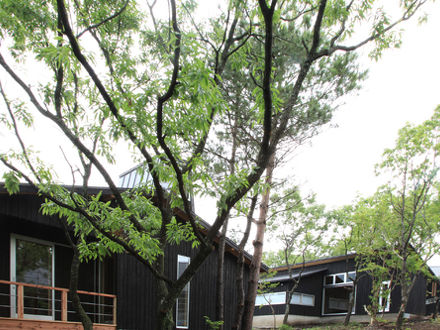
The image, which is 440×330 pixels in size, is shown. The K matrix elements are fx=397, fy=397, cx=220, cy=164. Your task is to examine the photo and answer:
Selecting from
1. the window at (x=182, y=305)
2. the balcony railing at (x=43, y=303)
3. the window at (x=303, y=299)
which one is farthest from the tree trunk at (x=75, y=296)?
the window at (x=303, y=299)

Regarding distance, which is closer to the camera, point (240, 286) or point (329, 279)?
point (240, 286)

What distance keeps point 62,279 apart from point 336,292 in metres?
17.1

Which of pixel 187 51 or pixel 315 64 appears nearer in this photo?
pixel 187 51

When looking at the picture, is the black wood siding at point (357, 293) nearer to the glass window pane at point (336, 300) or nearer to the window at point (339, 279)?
the window at point (339, 279)

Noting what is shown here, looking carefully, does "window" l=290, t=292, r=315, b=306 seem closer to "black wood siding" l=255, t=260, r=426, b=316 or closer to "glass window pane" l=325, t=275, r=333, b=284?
"black wood siding" l=255, t=260, r=426, b=316

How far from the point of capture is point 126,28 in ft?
20.9

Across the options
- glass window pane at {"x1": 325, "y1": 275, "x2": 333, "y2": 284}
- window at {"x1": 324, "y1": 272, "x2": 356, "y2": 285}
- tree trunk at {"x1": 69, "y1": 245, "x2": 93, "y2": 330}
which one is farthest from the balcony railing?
glass window pane at {"x1": 325, "y1": 275, "x2": 333, "y2": 284}

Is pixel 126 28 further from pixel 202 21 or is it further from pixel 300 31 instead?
pixel 300 31

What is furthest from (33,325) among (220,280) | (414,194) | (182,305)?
(414,194)

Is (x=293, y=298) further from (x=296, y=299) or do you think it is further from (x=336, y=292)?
(x=336, y=292)

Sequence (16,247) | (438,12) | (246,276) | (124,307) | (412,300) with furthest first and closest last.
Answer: (412,300)
(246,276)
(124,307)
(16,247)
(438,12)

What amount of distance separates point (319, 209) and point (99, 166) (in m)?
14.8

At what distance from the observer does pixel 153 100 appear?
3.75 meters

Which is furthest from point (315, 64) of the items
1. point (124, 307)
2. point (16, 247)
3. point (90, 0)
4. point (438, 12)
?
point (16, 247)
